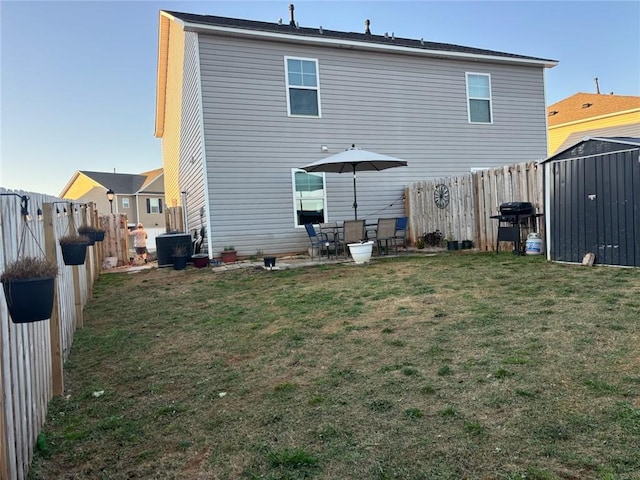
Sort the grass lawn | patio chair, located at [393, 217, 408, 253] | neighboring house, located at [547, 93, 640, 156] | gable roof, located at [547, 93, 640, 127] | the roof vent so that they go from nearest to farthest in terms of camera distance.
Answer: the grass lawn → patio chair, located at [393, 217, 408, 253] → the roof vent → neighboring house, located at [547, 93, 640, 156] → gable roof, located at [547, 93, 640, 127]

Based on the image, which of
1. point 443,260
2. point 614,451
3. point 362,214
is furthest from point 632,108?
point 614,451

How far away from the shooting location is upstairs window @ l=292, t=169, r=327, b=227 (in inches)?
444

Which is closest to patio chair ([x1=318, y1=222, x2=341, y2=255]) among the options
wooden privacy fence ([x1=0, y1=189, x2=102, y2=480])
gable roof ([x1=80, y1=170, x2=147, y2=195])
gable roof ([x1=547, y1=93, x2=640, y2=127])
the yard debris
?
the yard debris

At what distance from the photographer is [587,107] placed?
23000 mm

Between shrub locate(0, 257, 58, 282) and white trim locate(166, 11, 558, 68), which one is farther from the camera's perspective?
white trim locate(166, 11, 558, 68)

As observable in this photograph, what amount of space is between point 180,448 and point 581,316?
3.49m

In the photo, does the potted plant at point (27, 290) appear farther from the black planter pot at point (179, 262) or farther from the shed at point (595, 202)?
the black planter pot at point (179, 262)

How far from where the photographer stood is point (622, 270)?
5926mm

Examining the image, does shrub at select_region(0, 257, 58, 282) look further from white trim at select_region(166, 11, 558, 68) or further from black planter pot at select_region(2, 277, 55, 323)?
white trim at select_region(166, 11, 558, 68)

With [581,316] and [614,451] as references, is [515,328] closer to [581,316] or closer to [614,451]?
[581,316]

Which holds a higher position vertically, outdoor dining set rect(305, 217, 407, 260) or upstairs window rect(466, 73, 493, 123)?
upstairs window rect(466, 73, 493, 123)

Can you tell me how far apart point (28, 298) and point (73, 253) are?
220cm

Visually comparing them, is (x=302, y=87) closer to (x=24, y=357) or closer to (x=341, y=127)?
(x=341, y=127)

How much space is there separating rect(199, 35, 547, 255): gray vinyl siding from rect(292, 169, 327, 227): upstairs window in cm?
19
